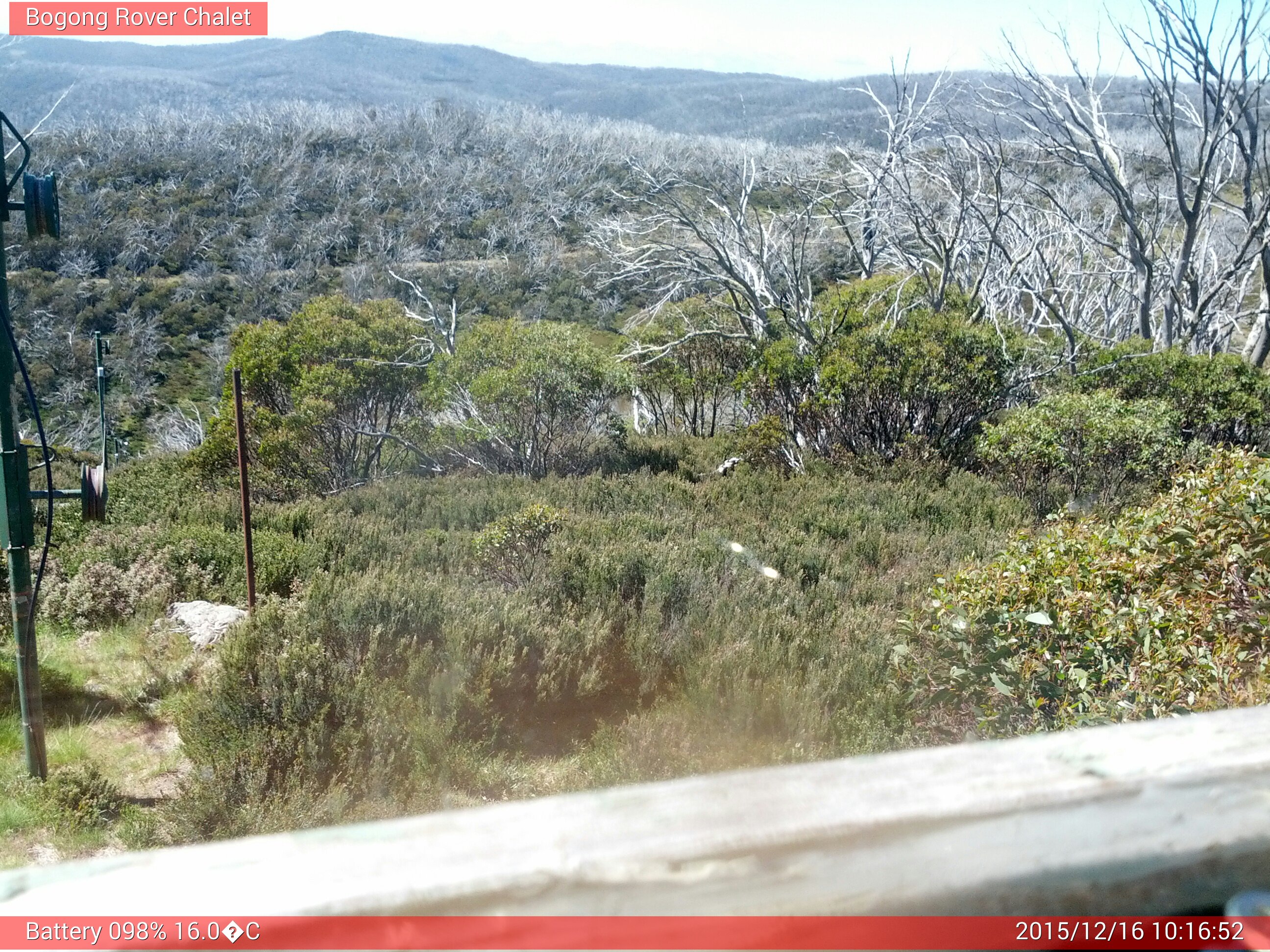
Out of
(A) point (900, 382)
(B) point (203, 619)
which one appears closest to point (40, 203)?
(B) point (203, 619)

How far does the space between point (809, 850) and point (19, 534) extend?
4.05m

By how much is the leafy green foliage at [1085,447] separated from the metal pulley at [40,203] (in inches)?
276

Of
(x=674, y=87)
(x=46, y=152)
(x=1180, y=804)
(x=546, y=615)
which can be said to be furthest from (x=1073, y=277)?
(x=674, y=87)

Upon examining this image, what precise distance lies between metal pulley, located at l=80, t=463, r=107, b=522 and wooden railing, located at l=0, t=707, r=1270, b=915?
146 inches

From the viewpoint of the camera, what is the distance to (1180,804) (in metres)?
0.85

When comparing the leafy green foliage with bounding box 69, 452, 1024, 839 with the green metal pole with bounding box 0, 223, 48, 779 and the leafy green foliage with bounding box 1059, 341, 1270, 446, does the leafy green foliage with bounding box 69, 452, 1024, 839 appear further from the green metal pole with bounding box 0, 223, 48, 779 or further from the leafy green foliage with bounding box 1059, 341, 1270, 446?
the leafy green foliage with bounding box 1059, 341, 1270, 446

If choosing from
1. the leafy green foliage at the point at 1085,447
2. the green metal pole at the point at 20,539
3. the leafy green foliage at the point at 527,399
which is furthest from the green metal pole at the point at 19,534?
the leafy green foliage at the point at 1085,447

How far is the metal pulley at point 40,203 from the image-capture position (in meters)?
3.71

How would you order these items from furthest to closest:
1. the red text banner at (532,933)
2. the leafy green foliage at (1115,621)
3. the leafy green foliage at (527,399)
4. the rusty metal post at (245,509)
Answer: the leafy green foliage at (527,399) < the rusty metal post at (245,509) < the leafy green foliage at (1115,621) < the red text banner at (532,933)

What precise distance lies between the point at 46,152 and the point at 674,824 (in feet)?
98.7

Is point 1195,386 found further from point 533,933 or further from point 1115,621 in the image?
point 533,933

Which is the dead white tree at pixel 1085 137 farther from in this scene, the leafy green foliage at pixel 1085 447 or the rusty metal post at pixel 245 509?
the rusty metal post at pixel 245 509

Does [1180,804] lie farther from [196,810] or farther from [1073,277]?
[1073,277]

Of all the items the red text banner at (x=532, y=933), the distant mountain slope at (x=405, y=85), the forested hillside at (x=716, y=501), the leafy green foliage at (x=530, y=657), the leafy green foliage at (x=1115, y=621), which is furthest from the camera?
the distant mountain slope at (x=405, y=85)
